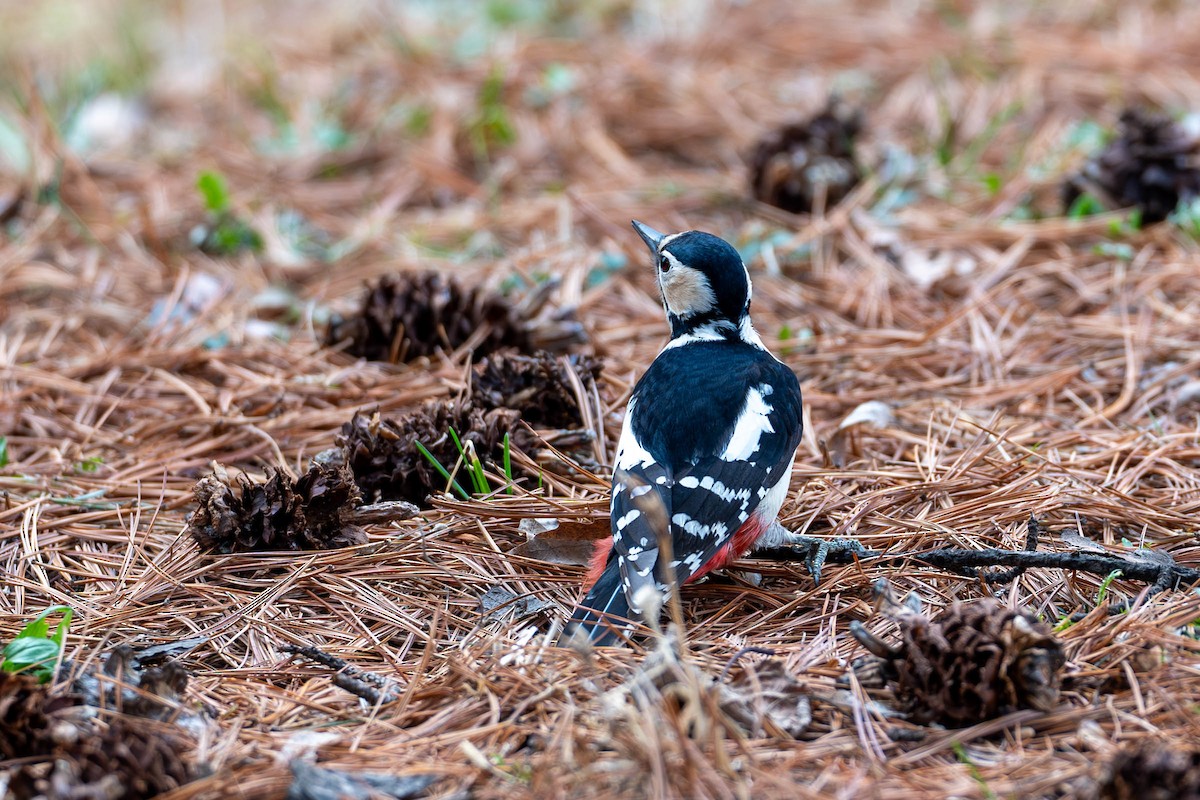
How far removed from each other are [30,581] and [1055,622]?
8.80 ft

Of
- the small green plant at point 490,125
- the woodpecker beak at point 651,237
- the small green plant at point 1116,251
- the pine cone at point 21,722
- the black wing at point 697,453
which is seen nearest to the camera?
the pine cone at point 21,722

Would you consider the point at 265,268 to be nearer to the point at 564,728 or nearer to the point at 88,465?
the point at 88,465

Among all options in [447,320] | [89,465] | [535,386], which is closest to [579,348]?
[447,320]

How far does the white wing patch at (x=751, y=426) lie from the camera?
310 cm

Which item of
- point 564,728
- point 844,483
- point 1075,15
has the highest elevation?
point 1075,15

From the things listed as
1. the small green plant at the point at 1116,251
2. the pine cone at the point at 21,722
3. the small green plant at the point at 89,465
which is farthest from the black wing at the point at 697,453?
the small green plant at the point at 1116,251

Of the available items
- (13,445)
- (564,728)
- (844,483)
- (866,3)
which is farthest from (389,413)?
(866,3)

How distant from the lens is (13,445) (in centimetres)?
383

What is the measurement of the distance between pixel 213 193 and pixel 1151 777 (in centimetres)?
476

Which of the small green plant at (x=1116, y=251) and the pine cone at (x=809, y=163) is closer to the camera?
the small green plant at (x=1116, y=251)

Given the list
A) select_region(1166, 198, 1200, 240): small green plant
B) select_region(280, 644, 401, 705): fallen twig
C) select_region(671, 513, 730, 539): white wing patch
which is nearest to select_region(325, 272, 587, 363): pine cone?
select_region(671, 513, 730, 539): white wing patch

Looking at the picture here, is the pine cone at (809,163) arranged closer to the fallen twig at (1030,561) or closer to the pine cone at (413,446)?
the pine cone at (413,446)

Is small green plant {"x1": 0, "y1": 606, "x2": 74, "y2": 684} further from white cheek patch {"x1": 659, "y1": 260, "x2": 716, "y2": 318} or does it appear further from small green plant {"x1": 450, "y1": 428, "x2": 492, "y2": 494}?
white cheek patch {"x1": 659, "y1": 260, "x2": 716, "y2": 318}

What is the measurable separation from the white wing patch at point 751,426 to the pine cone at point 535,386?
0.69 m
